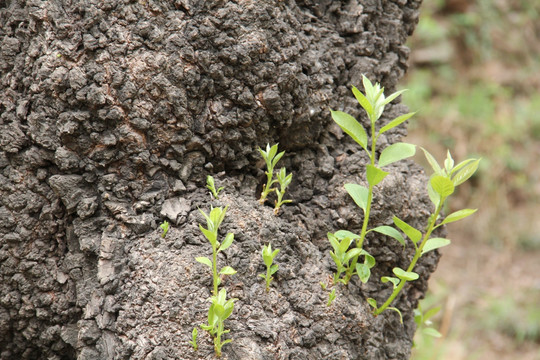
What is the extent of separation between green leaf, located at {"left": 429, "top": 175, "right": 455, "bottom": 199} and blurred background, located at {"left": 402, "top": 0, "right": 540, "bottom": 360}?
8.95 ft

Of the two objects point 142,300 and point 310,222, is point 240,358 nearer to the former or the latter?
point 142,300

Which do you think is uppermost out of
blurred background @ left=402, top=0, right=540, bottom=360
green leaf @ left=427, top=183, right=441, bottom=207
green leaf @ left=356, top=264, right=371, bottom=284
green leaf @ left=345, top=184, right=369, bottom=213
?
green leaf @ left=427, top=183, right=441, bottom=207

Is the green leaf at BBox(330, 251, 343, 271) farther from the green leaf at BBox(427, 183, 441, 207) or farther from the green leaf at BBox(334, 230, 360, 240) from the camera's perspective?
the green leaf at BBox(427, 183, 441, 207)

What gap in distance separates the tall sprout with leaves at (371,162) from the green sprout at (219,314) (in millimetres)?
347

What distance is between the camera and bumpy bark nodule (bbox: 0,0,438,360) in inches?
56.4

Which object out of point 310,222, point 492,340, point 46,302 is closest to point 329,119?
point 310,222

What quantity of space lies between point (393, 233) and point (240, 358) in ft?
1.72

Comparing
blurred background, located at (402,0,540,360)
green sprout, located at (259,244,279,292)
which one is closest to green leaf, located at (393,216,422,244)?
green sprout, located at (259,244,279,292)

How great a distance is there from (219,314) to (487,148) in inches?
168

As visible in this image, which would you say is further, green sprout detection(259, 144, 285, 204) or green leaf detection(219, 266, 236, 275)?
green sprout detection(259, 144, 285, 204)

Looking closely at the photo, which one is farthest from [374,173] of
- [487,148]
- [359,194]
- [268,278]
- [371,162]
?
[487,148]

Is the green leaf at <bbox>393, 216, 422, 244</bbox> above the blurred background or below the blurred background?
above

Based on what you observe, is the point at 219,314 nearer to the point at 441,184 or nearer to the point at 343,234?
the point at 343,234

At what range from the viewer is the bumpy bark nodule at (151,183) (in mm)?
1434
